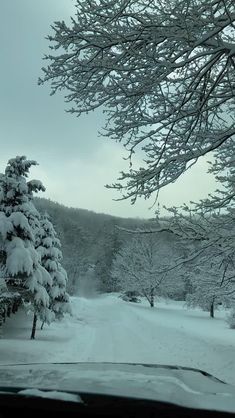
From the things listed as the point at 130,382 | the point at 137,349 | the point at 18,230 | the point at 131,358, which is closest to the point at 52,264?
the point at 18,230

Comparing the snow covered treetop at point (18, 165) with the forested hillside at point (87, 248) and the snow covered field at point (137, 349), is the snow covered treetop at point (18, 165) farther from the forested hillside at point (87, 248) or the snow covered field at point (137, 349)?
the forested hillside at point (87, 248)

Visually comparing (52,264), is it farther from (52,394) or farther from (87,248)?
(87,248)

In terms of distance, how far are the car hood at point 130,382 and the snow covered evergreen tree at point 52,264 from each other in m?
27.5

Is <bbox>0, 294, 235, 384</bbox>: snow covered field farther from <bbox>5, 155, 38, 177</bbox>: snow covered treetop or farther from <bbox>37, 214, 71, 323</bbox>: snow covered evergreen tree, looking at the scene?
<bbox>5, 155, 38, 177</bbox>: snow covered treetop

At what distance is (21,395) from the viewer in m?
2.27

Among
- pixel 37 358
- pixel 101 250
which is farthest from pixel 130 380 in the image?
pixel 101 250

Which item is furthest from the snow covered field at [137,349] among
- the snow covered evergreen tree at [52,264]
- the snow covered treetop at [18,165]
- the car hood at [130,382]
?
the car hood at [130,382]

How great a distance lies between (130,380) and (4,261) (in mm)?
18613

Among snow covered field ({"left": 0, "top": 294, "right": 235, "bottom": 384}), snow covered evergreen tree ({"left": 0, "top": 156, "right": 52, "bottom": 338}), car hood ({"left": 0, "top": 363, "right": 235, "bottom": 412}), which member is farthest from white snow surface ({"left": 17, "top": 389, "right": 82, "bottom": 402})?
snow covered evergreen tree ({"left": 0, "top": 156, "right": 52, "bottom": 338})

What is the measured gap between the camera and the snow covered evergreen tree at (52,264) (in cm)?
3130

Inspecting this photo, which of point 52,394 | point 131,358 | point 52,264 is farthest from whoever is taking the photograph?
point 52,264

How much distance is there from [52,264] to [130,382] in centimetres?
2944

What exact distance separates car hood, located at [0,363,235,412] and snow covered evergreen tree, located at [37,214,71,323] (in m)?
27.5

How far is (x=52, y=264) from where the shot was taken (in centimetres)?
3169
